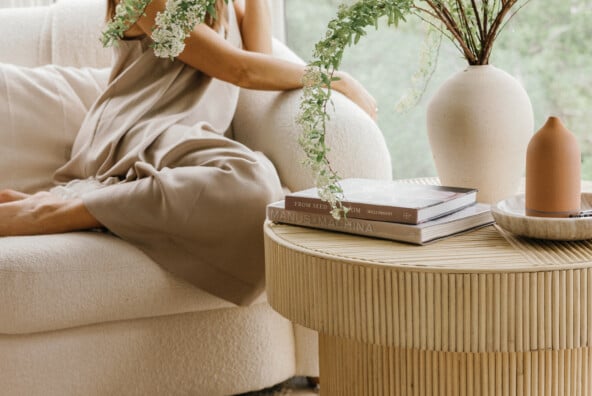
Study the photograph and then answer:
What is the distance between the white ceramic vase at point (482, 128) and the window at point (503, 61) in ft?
4.89

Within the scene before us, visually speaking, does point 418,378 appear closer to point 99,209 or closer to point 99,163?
point 99,209

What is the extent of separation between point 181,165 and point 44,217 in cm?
28

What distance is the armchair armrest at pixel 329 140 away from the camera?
156 cm

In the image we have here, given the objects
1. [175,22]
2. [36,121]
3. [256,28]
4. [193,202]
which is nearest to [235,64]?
[256,28]

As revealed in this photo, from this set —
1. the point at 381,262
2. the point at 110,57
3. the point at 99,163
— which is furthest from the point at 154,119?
the point at 381,262

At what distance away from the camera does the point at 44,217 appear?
56.8 inches

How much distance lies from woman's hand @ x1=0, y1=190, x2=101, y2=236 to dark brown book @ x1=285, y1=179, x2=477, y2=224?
0.46 m

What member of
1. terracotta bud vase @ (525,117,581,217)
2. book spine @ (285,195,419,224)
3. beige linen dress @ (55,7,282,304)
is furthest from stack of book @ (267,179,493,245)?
beige linen dress @ (55,7,282,304)

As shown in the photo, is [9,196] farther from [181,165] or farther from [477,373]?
[477,373]

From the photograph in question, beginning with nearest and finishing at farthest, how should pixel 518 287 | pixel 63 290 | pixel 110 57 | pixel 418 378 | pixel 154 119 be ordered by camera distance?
pixel 518 287, pixel 418 378, pixel 63 290, pixel 154 119, pixel 110 57

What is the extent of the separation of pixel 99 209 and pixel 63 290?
0.55ft

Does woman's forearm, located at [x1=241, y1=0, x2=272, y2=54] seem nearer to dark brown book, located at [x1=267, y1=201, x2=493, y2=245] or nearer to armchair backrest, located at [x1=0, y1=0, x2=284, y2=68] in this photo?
armchair backrest, located at [x1=0, y1=0, x2=284, y2=68]

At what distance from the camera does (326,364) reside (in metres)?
1.21

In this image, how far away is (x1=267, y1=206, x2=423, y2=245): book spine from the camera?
105cm
